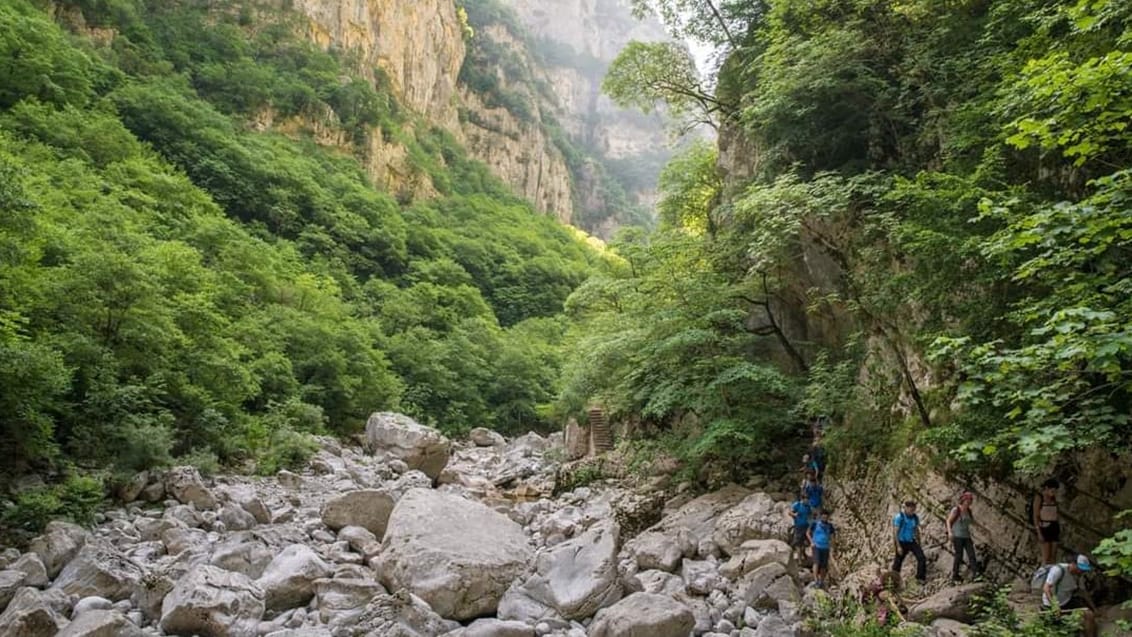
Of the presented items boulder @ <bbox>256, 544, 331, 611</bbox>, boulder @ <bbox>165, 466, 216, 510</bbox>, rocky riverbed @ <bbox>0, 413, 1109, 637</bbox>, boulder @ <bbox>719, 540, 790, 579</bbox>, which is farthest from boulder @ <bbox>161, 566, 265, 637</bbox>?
boulder @ <bbox>719, 540, 790, 579</bbox>

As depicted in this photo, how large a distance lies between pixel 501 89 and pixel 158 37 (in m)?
36.4

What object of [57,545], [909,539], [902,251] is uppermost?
[902,251]

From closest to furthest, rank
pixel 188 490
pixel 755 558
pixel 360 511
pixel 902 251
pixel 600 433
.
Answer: pixel 755 558
pixel 902 251
pixel 188 490
pixel 360 511
pixel 600 433

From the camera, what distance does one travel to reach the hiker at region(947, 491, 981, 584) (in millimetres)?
6896

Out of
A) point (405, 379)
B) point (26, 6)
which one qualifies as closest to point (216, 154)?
point (26, 6)

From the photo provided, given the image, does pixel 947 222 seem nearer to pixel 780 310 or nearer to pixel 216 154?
pixel 780 310

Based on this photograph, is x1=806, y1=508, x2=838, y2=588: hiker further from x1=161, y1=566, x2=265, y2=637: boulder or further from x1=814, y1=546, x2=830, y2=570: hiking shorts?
x1=161, y1=566, x2=265, y2=637: boulder

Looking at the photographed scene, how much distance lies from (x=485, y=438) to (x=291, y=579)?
17.9 meters

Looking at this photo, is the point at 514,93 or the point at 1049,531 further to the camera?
the point at 514,93

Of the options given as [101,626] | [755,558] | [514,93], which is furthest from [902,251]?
[514,93]

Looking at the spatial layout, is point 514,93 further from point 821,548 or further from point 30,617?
point 30,617

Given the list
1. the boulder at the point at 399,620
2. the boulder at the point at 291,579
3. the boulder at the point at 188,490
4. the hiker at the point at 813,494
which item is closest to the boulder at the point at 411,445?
the boulder at the point at 188,490

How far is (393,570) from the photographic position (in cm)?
800

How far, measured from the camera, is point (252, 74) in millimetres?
38188
